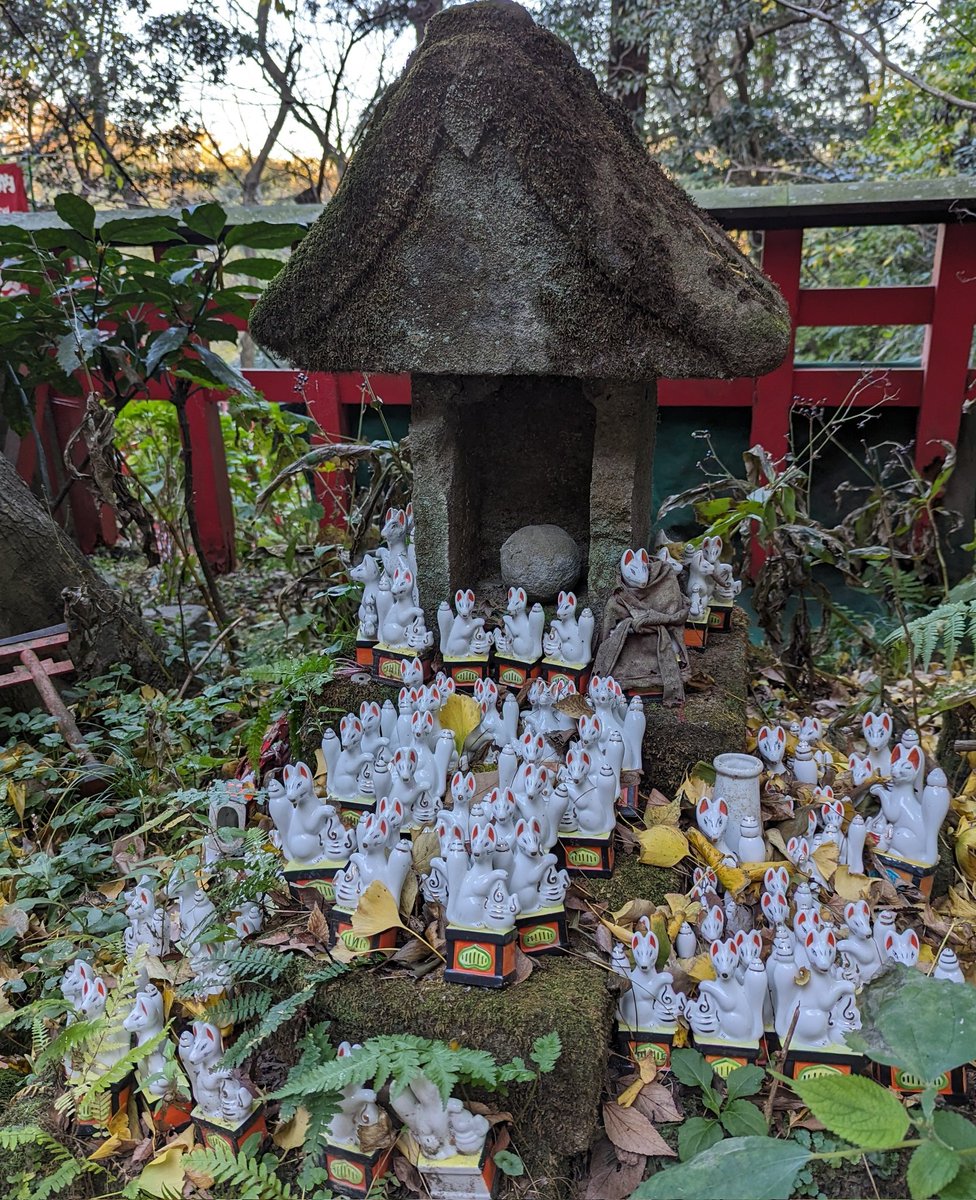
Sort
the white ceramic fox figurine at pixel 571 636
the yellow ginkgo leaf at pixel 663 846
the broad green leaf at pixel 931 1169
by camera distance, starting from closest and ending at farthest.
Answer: the broad green leaf at pixel 931 1169, the yellow ginkgo leaf at pixel 663 846, the white ceramic fox figurine at pixel 571 636

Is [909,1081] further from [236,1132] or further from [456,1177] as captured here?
[236,1132]

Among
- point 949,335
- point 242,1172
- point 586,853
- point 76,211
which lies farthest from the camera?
point 949,335

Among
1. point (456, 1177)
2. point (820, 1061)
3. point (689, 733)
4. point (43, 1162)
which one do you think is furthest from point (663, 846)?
point (43, 1162)

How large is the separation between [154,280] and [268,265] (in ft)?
1.49

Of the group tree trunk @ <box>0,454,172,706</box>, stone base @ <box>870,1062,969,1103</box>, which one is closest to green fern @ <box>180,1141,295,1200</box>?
stone base @ <box>870,1062,969,1103</box>

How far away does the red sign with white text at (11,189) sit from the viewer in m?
5.41

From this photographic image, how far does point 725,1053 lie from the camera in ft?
6.02

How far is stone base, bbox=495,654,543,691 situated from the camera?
287cm

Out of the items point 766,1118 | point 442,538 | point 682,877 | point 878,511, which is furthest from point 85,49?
point 766,1118

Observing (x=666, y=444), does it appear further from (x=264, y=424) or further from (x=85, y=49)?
(x=85, y=49)

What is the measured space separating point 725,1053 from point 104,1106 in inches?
52.2

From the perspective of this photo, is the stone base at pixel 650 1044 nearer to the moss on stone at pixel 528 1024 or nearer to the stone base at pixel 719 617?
the moss on stone at pixel 528 1024

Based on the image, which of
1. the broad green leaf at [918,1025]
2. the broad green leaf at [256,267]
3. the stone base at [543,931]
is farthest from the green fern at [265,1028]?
the broad green leaf at [256,267]

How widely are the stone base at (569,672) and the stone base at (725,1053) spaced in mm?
1164
